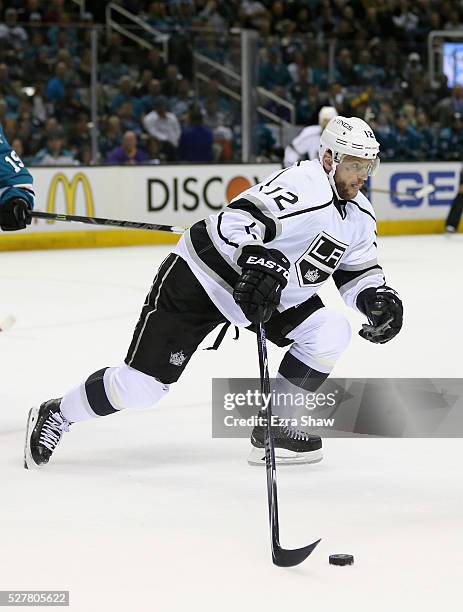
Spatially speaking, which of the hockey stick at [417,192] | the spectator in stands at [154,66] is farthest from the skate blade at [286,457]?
the hockey stick at [417,192]

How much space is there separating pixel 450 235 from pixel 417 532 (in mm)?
9195

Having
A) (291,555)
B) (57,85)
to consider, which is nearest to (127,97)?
(57,85)

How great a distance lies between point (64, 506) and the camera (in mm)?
3166

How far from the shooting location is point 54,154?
10586 millimetres

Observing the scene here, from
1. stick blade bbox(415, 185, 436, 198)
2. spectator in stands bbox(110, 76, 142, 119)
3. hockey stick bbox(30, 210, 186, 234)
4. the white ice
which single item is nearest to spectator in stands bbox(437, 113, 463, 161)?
stick blade bbox(415, 185, 436, 198)

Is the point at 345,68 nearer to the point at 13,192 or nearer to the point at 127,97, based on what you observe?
the point at 127,97

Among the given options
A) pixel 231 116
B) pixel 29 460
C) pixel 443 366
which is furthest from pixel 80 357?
pixel 231 116

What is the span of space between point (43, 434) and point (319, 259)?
2.95 feet

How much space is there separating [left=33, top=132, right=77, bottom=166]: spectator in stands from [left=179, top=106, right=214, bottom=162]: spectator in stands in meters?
1.05

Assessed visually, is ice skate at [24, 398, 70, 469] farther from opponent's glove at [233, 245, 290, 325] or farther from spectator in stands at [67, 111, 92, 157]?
spectator in stands at [67, 111, 92, 157]

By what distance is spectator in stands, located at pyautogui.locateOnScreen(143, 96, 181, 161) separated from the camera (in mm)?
11109

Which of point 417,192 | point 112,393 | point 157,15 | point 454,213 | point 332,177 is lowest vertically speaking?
point 454,213

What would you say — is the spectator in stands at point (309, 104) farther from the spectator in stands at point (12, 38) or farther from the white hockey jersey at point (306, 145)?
the spectator in stands at point (12, 38)

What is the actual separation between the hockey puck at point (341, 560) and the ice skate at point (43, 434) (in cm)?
116
